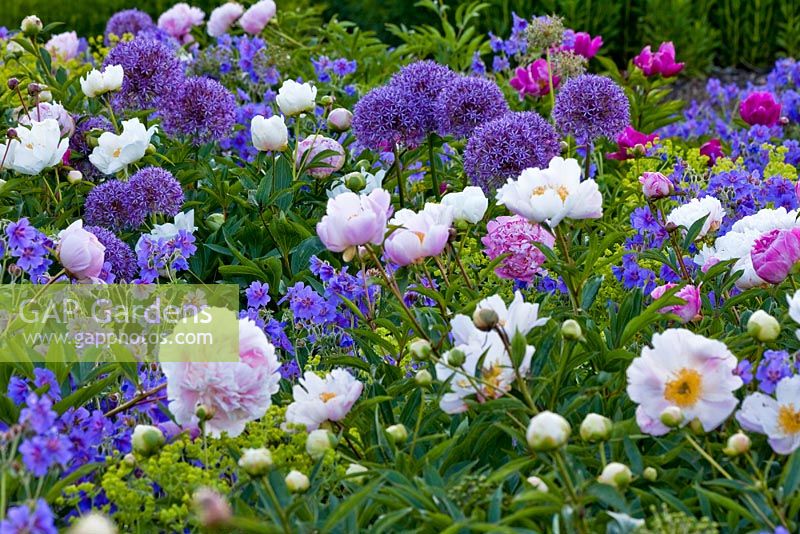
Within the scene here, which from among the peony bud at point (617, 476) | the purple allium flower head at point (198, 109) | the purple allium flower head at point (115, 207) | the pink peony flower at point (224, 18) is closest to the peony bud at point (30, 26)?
the purple allium flower head at point (198, 109)

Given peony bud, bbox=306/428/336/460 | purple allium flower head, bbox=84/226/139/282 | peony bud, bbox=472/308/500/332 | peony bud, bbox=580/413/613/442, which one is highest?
peony bud, bbox=472/308/500/332

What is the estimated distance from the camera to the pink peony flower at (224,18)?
461 centimetres

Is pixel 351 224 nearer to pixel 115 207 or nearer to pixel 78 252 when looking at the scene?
pixel 78 252

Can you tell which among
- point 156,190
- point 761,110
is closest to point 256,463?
point 156,190

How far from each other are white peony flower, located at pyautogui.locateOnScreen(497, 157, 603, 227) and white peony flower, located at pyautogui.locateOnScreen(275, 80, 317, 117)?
1049mm

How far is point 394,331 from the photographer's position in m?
2.31

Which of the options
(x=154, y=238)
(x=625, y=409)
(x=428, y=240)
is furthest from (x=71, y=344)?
(x=625, y=409)

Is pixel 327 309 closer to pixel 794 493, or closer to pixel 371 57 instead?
pixel 794 493

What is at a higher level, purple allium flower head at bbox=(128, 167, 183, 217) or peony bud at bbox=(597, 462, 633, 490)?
peony bud at bbox=(597, 462, 633, 490)

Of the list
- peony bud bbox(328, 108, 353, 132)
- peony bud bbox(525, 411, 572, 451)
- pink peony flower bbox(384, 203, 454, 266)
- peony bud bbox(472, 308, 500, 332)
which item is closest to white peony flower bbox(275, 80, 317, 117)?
peony bud bbox(328, 108, 353, 132)

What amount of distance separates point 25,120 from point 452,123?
1.21m

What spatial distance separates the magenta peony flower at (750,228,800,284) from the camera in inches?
80.9

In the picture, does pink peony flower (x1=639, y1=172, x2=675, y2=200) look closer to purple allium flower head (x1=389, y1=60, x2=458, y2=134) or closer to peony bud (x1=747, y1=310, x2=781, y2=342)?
purple allium flower head (x1=389, y1=60, x2=458, y2=134)

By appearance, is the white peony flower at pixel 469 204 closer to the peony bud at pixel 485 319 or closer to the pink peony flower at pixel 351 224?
the pink peony flower at pixel 351 224
